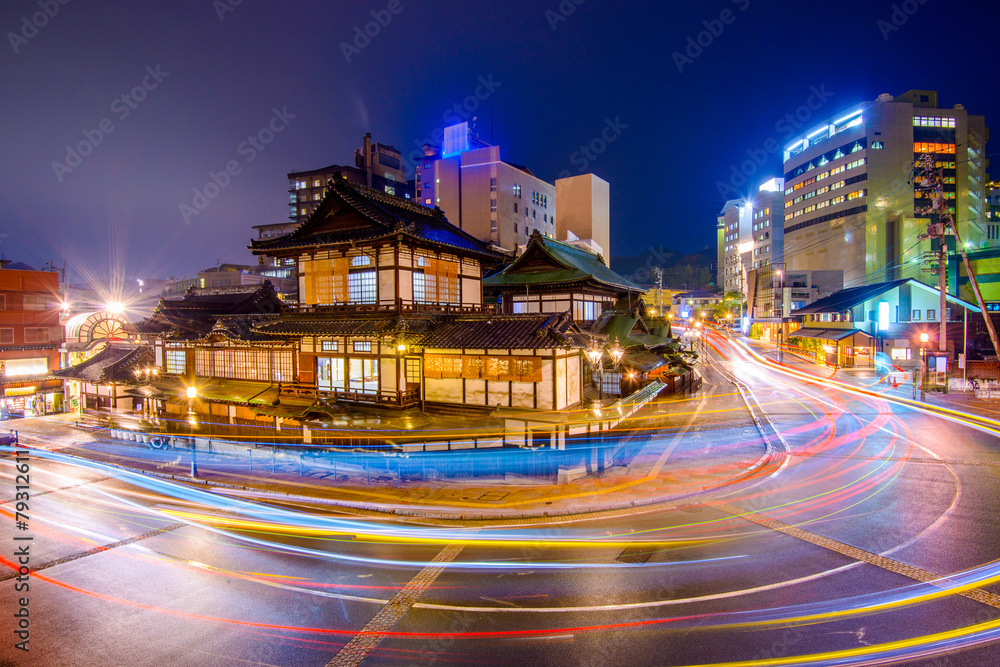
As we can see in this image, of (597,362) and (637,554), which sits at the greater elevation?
(597,362)

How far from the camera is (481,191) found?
71.4m

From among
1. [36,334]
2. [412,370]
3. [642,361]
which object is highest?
[36,334]

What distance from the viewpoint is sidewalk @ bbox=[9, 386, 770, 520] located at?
1349cm

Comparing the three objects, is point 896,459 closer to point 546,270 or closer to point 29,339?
point 546,270

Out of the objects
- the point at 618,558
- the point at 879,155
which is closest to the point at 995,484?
the point at 618,558

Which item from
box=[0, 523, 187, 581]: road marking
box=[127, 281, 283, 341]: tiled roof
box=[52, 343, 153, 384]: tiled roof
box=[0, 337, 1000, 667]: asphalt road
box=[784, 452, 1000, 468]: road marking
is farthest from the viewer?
box=[52, 343, 153, 384]: tiled roof

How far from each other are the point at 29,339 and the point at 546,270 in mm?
51914

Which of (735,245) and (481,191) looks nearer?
(481,191)

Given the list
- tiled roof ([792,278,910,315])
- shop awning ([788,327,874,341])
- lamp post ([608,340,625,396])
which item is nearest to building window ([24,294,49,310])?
lamp post ([608,340,625,396])

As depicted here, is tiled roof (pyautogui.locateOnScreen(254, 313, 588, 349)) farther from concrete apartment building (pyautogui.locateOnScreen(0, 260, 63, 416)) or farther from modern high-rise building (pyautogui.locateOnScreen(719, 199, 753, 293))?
modern high-rise building (pyautogui.locateOnScreen(719, 199, 753, 293))

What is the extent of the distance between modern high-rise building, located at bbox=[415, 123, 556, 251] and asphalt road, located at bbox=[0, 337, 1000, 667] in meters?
58.8

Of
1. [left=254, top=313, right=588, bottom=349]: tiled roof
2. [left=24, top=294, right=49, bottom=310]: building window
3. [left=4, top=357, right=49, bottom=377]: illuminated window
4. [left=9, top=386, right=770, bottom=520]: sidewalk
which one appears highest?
[left=24, top=294, right=49, bottom=310]: building window

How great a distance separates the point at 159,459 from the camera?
2116 centimetres

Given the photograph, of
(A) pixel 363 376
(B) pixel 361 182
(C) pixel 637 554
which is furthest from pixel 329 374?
(B) pixel 361 182
